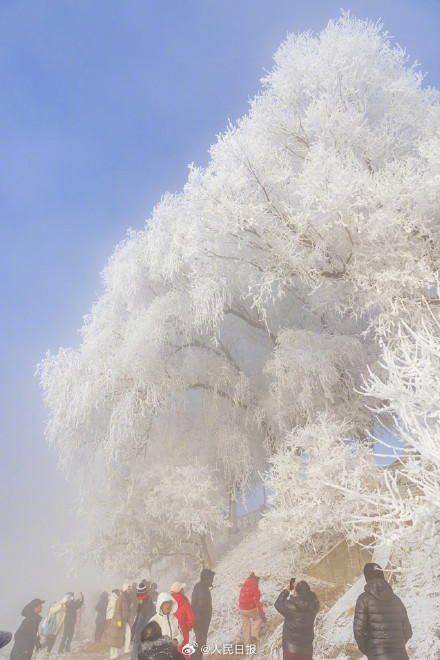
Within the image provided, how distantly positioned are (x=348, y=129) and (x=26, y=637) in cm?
1039

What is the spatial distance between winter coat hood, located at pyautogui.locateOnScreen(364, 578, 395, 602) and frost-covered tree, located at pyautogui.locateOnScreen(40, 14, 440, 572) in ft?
9.95

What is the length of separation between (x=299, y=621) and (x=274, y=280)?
6.07 m

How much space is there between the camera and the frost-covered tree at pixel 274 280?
24.4 ft

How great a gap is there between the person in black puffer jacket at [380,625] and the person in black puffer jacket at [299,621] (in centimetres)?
91

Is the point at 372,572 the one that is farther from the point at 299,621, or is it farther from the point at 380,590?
the point at 299,621

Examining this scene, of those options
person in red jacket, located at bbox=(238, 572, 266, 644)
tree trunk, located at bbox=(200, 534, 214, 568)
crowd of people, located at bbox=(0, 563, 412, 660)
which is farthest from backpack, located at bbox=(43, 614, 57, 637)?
person in red jacket, located at bbox=(238, 572, 266, 644)

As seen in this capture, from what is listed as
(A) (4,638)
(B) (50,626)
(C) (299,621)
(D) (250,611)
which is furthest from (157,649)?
(B) (50,626)

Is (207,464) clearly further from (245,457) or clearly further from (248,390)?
(248,390)

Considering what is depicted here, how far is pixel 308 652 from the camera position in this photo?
479 centimetres

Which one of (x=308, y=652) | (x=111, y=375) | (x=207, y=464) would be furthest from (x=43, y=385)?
(x=308, y=652)

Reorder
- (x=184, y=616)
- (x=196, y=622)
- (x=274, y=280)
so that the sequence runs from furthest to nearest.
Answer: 1. (x=274, y=280)
2. (x=196, y=622)
3. (x=184, y=616)

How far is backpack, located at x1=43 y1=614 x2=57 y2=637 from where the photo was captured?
26.5 ft

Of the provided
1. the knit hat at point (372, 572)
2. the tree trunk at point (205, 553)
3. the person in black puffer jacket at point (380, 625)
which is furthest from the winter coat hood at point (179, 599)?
the tree trunk at point (205, 553)

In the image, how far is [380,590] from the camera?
13.0 feet
